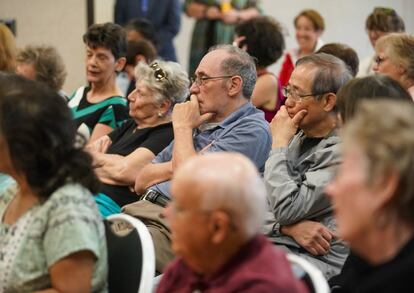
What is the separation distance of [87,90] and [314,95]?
1.92m

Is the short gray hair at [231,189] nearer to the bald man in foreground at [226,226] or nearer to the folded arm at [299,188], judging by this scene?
the bald man in foreground at [226,226]

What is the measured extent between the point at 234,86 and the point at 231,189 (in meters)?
1.66

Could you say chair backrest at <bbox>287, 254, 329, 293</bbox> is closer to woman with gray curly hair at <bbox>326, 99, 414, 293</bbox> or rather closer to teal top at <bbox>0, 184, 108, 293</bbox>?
woman with gray curly hair at <bbox>326, 99, 414, 293</bbox>

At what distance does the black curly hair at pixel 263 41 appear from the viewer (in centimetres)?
445

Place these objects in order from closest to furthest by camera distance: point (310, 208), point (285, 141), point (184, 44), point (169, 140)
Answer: point (310, 208), point (285, 141), point (169, 140), point (184, 44)

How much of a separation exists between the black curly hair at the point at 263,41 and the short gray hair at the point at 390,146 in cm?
298

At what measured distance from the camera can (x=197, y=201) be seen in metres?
1.60

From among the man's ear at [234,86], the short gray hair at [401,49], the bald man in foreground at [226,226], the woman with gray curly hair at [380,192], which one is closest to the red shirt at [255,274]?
the bald man in foreground at [226,226]

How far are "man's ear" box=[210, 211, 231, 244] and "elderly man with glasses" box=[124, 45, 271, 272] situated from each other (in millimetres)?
1313

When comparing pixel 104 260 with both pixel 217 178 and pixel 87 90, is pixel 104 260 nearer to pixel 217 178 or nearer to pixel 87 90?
pixel 217 178

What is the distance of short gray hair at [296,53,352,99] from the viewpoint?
2.84m

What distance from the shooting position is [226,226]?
1.59 meters

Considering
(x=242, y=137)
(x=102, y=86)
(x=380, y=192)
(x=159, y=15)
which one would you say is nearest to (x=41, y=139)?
(x=380, y=192)

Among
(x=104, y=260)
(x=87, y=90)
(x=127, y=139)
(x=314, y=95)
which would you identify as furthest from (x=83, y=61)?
(x=104, y=260)
